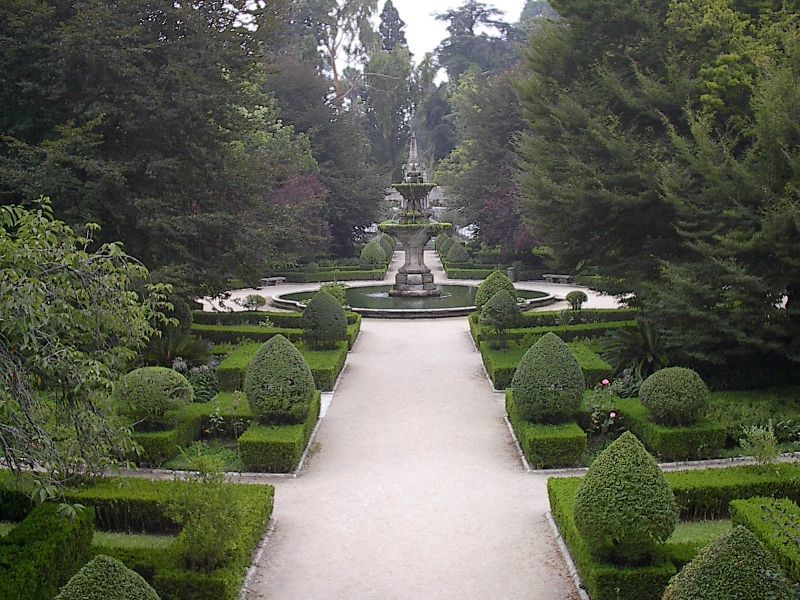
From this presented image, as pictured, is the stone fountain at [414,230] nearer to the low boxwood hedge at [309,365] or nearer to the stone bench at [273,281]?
the stone bench at [273,281]

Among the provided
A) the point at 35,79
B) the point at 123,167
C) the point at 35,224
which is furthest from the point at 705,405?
the point at 35,79

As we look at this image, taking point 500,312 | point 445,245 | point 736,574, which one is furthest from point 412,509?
point 445,245

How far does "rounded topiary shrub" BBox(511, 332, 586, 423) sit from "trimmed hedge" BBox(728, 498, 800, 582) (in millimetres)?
3404

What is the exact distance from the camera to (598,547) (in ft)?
25.2

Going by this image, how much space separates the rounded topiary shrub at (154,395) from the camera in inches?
447

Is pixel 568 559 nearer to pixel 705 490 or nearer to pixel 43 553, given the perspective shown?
pixel 705 490

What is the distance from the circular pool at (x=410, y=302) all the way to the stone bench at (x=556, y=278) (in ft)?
13.1

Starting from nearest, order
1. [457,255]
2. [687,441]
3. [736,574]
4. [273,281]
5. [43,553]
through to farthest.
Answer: [736,574], [43,553], [687,441], [273,281], [457,255]

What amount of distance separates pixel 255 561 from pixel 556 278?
87.8 feet

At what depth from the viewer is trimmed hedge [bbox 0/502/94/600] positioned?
22.0ft

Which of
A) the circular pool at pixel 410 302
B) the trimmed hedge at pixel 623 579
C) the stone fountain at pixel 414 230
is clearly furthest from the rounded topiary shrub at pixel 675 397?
the stone fountain at pixel 414 230

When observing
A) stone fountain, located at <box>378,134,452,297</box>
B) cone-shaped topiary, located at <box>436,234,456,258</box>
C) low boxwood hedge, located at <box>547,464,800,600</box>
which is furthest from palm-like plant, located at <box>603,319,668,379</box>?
cone-shaped topiary, located at <box>436,234,456,258</box>

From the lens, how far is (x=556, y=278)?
33.8 metres

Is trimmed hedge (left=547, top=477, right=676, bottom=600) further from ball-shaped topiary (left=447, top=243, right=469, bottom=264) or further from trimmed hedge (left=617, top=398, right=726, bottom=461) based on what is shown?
ball-shaped topiary (left=447, top=243, right=469, bottom=264)
